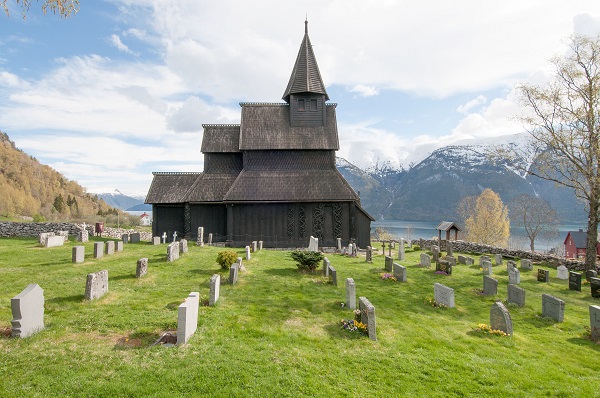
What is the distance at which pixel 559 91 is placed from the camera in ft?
64.0

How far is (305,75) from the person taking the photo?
92.9 feet

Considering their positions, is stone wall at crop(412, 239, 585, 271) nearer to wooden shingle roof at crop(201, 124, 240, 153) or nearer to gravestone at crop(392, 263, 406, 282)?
gravestone at crop(392, 263, 406, 282)

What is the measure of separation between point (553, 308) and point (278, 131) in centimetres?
2194

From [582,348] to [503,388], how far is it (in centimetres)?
434

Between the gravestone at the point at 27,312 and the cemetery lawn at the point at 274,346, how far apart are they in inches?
8.9

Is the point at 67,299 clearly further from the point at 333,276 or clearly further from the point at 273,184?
the point at 273,184

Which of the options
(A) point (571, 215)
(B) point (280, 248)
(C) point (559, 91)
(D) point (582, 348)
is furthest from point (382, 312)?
(A) point (571, 215)

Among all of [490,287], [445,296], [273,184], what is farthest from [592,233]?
[273,184]

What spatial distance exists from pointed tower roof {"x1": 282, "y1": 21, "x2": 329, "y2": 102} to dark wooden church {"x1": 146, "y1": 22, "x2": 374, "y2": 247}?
0.09 meters

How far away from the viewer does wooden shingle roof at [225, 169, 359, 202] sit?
24094 mm

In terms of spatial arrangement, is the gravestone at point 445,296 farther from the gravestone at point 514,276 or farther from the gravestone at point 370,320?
the gravestone at point 514,276

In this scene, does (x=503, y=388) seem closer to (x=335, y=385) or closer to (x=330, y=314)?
(x=335, y=385)

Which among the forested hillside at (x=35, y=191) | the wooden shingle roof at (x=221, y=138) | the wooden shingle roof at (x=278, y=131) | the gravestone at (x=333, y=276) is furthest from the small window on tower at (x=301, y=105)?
the forested hillside at (x=35, y=191)

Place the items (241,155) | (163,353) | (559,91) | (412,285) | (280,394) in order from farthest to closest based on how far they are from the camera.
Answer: (241,155), (559,91), (412,285), (163,353), (280,394)
